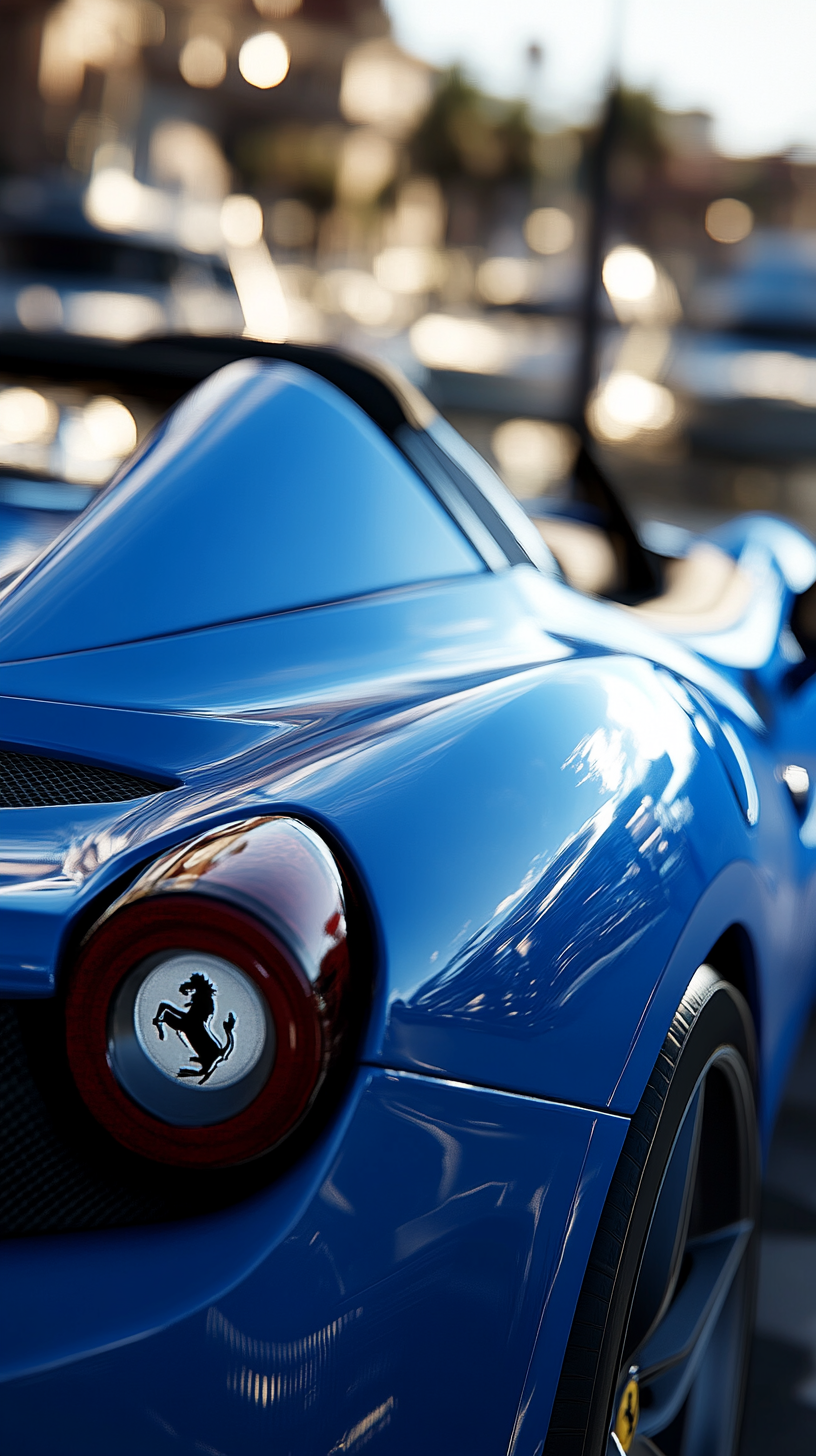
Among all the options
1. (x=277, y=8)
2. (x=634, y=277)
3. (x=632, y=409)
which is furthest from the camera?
(x=277, y=8)

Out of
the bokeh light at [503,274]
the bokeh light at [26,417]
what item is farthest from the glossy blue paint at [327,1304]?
the bokeh light at [503,274]

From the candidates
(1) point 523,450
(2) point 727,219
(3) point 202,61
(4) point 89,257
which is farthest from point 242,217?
(4) point 89,257

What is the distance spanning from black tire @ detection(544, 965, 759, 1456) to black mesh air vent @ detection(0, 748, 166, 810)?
0.49m

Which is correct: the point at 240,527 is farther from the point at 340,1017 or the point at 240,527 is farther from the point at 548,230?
the point at 548,230

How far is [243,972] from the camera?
0.90m

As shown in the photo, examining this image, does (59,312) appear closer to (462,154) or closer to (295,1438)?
(295,1438)

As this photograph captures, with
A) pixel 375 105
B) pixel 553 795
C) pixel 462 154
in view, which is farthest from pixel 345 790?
pixel 375 105

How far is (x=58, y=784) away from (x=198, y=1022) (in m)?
0.28

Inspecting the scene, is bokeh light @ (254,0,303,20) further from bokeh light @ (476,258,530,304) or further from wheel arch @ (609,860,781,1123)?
wheel arch @ (609,860,781,1123)

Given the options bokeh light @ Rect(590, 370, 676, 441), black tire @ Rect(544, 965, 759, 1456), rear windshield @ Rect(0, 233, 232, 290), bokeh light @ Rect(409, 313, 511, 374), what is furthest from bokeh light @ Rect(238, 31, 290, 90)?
black tire @ Rect(544, 965, 759, 1456)

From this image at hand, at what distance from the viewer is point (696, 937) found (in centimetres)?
119

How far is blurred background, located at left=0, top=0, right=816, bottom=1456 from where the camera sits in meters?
2.59

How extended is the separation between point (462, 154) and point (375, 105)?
5152 millimetres

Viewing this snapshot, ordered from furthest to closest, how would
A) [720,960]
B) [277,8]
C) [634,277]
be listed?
1. [277,8]
2. [634,277]
3. [720,960]
